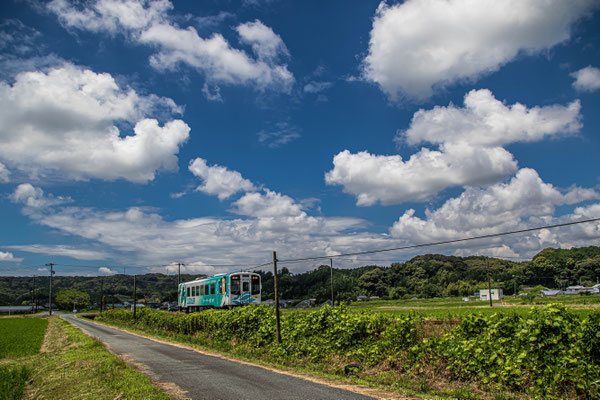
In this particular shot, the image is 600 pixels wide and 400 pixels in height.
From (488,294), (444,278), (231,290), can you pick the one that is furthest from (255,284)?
(444,278)

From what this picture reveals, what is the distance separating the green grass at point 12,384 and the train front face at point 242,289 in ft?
56.7

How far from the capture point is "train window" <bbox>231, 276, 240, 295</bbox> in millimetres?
30672

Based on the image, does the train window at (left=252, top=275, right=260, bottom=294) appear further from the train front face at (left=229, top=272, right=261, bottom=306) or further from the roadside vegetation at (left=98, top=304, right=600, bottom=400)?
the roadside vegetation at (left=98, top=304, right=600, bottom=400)

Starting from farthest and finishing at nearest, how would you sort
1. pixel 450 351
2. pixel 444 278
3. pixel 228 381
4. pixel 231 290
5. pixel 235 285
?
pixel 444 278
pixel 235 285
pixel 231 290
pixel 228 381
pixel 450 351

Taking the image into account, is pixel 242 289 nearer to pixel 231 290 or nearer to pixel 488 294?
pixel 231 290

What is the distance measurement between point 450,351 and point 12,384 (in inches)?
514

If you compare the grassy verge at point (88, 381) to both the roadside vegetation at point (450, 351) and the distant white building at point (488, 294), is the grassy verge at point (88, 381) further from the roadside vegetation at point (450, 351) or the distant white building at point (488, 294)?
the distant white building at point (488, 294)

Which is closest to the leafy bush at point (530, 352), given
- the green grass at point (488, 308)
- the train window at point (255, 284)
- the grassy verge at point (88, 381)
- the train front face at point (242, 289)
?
the green grass at point (488, 308)

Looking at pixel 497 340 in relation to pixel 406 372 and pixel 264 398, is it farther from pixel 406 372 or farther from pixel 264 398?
pixel 264 398

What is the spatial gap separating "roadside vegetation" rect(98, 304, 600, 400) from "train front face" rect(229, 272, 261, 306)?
14572 millimetres

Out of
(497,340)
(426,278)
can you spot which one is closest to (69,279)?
(426,278)

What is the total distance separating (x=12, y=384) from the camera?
12.0m

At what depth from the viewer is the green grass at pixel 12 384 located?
35.7 ft

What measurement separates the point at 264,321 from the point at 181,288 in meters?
30.1
